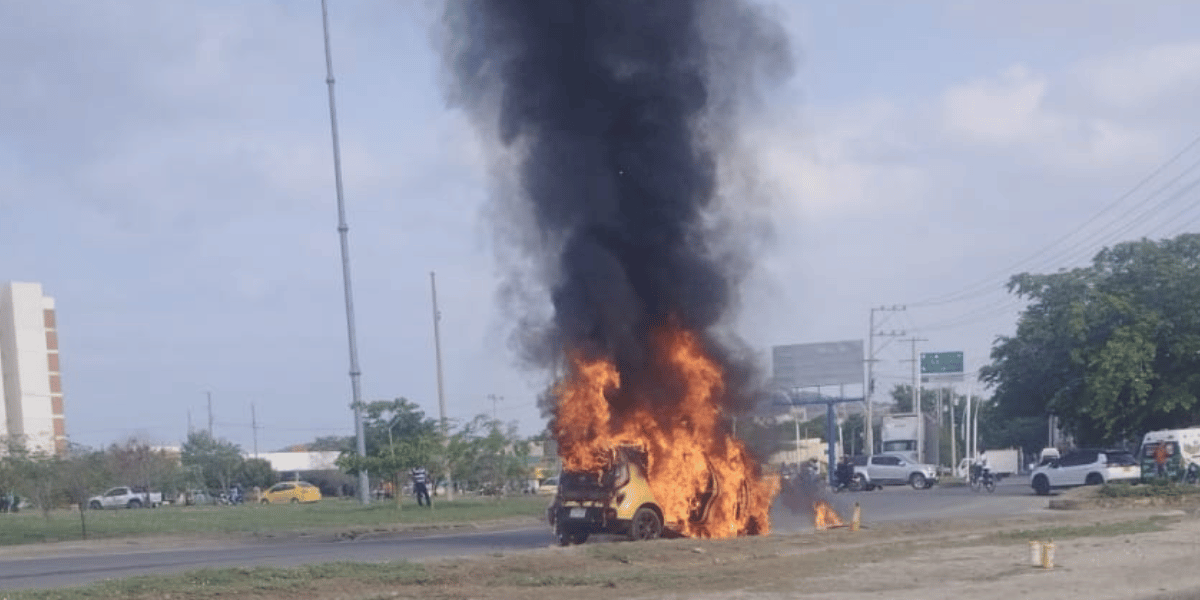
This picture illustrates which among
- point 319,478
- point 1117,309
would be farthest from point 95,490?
point 319,478

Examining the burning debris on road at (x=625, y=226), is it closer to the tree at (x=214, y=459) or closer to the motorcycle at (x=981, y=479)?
the motorcycle at (x=981, y=479)

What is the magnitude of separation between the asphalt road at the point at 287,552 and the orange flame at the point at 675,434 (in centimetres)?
139

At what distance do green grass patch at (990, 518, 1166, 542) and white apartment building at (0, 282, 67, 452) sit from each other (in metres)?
62.9

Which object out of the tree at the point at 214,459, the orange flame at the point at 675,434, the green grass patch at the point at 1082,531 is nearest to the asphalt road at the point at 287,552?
the orange flame at the point at 675,434

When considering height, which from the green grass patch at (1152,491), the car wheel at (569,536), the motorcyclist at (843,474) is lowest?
the motorcyclist at (843,474)

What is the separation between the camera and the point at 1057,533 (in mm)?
25266

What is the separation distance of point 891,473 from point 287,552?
131 feet

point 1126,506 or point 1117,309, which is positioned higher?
point 1117,309

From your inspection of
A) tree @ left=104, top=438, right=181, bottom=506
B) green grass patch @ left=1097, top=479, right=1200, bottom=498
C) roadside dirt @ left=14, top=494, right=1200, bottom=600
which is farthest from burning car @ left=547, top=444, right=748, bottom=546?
tree @ left=104, top=438, right=181, bottom=506

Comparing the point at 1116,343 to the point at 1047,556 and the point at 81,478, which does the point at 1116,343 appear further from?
the point at 81,478

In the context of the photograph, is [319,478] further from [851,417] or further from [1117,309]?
[1117,309]

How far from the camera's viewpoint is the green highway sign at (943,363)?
86.4 m

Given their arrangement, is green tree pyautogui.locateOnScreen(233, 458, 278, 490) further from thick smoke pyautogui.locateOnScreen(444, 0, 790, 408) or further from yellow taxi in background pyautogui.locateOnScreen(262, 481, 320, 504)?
thick smoke pyautogui.locateOnScreen(444, 0, 790, 408)

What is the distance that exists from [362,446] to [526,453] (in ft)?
31.6
